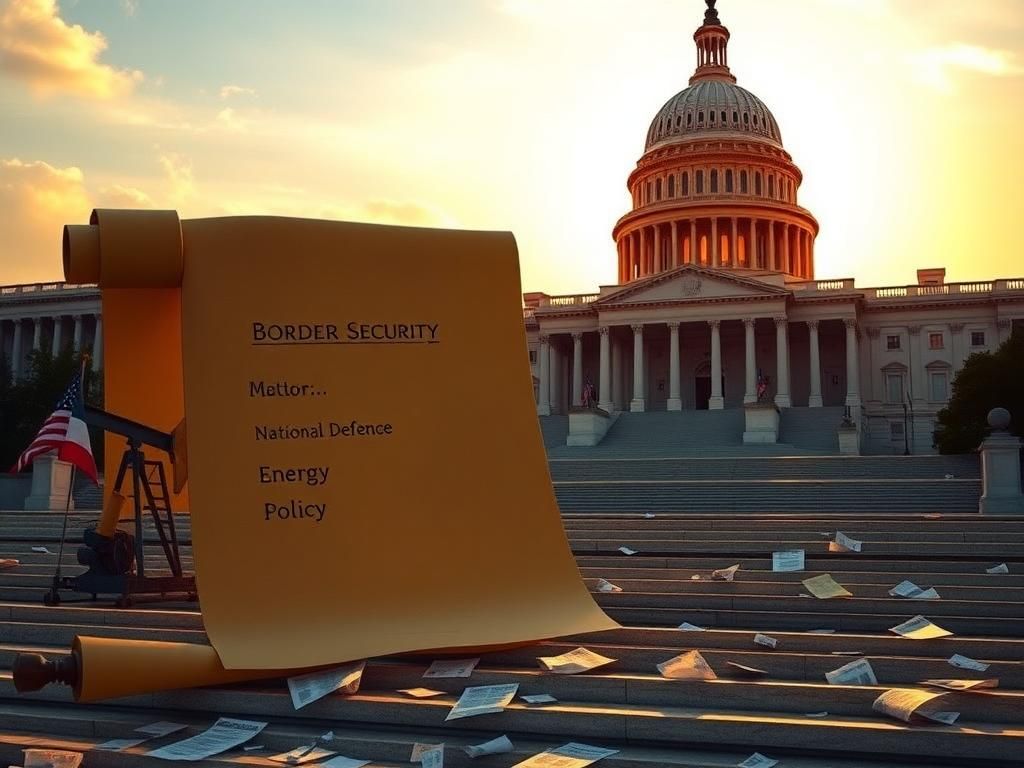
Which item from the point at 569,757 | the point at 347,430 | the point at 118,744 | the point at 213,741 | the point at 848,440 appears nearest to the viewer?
the point at 569,757

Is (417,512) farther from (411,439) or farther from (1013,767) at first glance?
(1013,767)

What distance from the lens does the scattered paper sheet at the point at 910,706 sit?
6.45m

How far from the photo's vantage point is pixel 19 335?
246ft

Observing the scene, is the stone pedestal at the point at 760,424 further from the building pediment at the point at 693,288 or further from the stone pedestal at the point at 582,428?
the building pediment at the point at 693,288

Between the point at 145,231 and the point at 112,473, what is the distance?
3126mm

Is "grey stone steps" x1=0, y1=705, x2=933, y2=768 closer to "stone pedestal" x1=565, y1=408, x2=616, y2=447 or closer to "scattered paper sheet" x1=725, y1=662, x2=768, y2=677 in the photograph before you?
"scattered paper sheet" x1=725, y1=662, x2=768, y2=677

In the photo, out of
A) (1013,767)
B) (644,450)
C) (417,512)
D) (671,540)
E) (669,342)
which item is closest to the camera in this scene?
(1013,767)

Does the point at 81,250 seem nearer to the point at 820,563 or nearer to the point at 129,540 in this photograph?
the point at 129,540

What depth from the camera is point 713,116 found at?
80.7 m

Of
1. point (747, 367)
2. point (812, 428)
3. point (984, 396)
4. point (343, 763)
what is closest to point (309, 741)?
point (343, 763)

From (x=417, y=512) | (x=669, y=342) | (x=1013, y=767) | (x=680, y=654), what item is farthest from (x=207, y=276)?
(x=669, y=342)

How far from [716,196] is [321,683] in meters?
71.5

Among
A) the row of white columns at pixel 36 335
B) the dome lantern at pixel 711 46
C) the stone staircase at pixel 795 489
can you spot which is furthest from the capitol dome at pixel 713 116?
the stone staircase at pixel 795 489

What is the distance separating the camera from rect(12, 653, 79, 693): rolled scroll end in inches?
261
